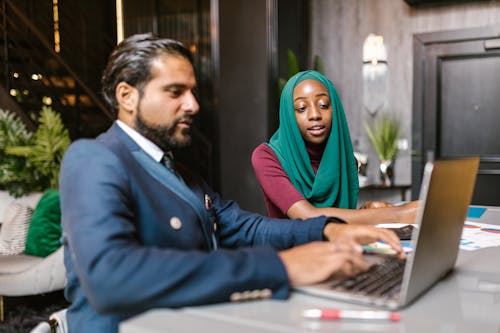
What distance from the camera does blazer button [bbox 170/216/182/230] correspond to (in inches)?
42.6

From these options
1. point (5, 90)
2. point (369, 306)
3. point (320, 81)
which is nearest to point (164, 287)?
point (369, 306)

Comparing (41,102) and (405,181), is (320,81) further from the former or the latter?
(41,102)

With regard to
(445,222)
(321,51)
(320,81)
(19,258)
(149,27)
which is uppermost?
(149,27)

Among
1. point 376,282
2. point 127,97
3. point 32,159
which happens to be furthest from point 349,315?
point 32,159

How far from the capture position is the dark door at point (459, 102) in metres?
4.61

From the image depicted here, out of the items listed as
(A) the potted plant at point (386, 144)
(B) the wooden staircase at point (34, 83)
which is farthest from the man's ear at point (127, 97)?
(A) the potted plant at point (386, 144)

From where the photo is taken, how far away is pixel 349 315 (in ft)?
2.71

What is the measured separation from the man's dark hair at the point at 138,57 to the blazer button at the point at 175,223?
284 millimetres

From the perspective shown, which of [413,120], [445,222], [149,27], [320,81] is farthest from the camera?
[149,27]

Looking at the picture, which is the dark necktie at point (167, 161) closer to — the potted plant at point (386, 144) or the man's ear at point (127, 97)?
the man's ear at point (127, 97)

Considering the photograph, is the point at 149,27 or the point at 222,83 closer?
the point at 222,83

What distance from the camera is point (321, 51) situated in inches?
210

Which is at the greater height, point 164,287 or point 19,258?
point 164,287

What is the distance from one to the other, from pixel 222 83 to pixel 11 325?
316 centimetres
